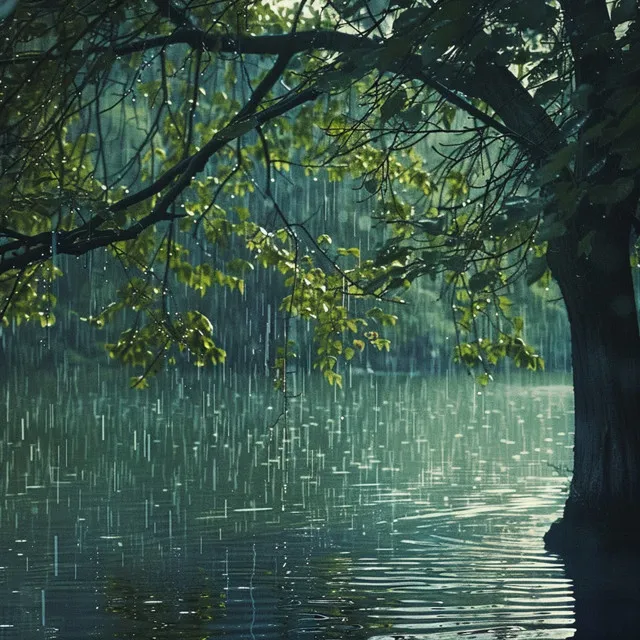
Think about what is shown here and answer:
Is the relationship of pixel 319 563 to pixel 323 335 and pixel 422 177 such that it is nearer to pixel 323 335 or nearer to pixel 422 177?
pixel 323 335

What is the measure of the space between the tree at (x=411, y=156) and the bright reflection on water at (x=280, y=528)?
→ 1.55m

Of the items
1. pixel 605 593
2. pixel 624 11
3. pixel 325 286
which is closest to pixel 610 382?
pixel 605 593

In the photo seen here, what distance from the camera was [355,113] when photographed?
1812 centimetres

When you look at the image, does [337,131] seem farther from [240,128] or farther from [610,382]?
[240,128]

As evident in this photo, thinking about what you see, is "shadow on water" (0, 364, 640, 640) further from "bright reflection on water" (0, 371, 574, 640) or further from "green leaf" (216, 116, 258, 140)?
"green leaf" (216, 116, 258, 140)

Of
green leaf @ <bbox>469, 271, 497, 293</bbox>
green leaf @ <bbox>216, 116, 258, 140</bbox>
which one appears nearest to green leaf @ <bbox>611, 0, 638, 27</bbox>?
green leaf @ <bbox>469, 271, 497, 293</bbox>

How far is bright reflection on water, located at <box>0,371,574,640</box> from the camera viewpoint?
8.71 metres

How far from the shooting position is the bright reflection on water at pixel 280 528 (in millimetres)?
8711

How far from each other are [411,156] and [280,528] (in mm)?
4353

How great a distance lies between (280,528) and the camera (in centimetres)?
1309

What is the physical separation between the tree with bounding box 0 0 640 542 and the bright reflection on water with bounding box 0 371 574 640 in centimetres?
155

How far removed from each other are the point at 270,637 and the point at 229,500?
7289 millimetres

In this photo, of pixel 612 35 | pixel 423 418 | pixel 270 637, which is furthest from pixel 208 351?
pixel 423 418

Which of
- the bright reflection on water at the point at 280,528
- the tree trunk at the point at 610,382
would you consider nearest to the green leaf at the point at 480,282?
the bright reflection on water at the point at 280,528
